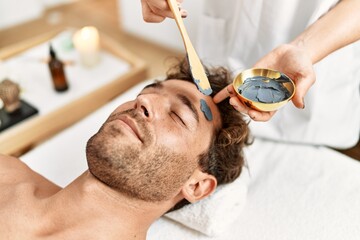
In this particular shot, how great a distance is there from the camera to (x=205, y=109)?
124cm

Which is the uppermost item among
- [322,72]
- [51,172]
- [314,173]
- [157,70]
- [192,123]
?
[192,123]

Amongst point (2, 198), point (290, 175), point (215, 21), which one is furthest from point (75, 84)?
point (290, 175)

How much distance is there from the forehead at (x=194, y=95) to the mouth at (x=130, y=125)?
17cm

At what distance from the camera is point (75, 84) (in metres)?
2.17

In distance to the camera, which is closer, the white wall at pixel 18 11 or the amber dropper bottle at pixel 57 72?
the amber dropper bottle at pixel 57 72

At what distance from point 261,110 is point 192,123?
256 mm

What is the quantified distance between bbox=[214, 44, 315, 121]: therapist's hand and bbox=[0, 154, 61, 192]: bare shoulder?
0.65m

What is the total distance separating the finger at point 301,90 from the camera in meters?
1.08

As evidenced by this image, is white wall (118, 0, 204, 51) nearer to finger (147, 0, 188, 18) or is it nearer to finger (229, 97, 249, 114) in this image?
finger (147, 0, 188, 18)

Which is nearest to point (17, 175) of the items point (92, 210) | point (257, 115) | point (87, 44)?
point (92, 210)

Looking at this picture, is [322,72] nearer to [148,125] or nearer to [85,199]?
[148,125]

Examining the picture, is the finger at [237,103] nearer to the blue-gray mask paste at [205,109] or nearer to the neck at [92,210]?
the blue-gray mask paste at [205,109]

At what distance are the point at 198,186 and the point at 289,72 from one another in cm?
46

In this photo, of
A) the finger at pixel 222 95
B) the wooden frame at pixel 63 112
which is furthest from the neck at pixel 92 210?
the wooden frame at pixel 63 112
